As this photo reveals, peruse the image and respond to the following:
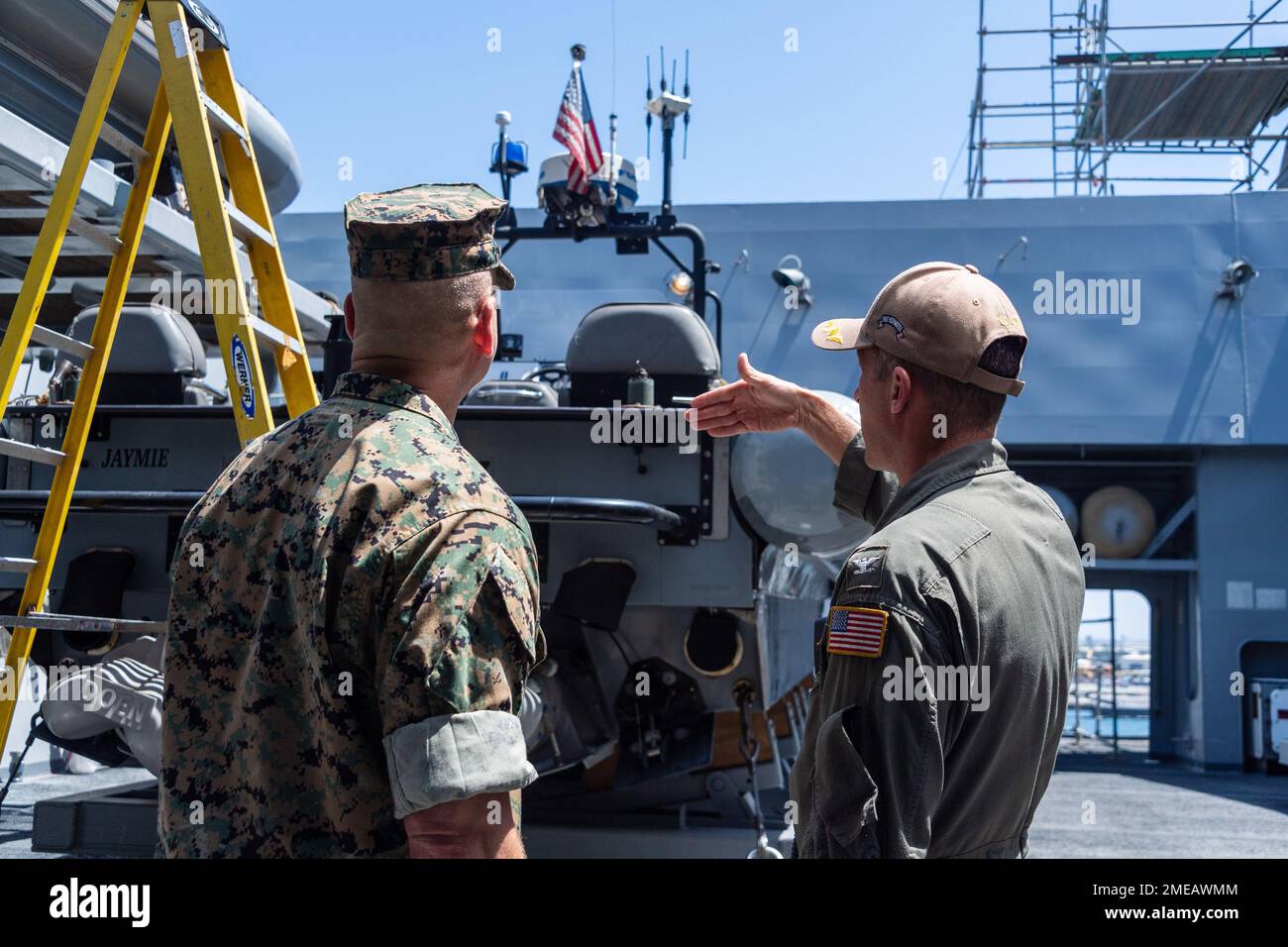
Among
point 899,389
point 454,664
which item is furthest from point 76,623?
point 899,389

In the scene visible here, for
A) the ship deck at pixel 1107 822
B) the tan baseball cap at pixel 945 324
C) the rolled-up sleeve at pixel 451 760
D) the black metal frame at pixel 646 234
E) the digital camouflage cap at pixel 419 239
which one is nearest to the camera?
the rolled-up sleeve at pixel 451 760

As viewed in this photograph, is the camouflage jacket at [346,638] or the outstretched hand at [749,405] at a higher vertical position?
the outstretched hand at [749,405]

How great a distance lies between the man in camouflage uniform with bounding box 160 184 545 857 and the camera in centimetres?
129

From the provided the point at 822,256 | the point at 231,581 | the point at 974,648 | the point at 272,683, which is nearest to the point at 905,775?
the point at 974,648

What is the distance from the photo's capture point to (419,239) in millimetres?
1526

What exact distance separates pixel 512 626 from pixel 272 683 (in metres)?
0.33

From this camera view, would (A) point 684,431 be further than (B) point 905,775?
Yes

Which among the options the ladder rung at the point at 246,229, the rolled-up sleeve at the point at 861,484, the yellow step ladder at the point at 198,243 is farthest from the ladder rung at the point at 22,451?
the rolled-up sleeve at the point at 861,484

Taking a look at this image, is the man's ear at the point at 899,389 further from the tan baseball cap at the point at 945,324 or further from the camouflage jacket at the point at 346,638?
the camouflage jacket at the point at 346,638

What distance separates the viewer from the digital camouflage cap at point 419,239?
1.52 metres

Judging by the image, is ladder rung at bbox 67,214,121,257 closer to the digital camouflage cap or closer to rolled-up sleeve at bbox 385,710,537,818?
the digital camouflage cap

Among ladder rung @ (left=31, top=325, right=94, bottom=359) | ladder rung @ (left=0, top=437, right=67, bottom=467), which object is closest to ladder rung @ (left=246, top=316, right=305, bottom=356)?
ladder rung @ (left=31, top=325, right=94, bottom=359)
